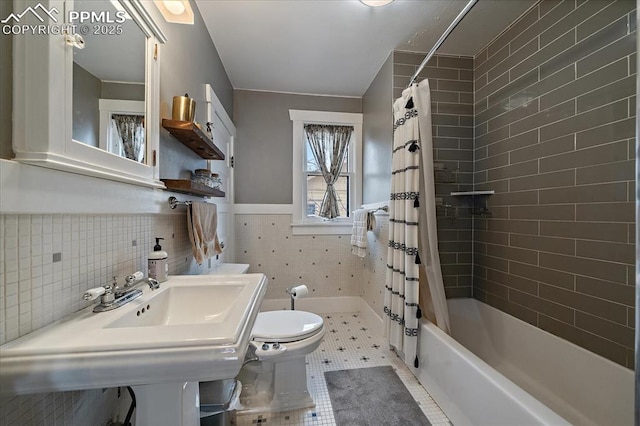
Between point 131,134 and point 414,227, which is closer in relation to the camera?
point 131,134

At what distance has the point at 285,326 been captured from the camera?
1.53 metres

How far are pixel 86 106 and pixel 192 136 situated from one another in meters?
0.61

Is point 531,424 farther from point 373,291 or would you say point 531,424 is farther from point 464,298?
point 373,291

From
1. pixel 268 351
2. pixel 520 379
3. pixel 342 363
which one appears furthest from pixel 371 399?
pixel 520 379

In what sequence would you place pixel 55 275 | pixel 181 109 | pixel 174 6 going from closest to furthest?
pixel 55 275 < pixel 174 6 < pixel 181 109

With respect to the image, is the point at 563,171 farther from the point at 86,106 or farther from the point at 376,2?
the point at 86,106

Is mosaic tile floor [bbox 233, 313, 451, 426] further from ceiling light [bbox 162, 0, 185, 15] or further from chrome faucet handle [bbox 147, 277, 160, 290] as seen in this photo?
ceiling light [bbox 162, 0, 185, 15]

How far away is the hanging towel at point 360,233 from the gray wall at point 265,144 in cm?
79

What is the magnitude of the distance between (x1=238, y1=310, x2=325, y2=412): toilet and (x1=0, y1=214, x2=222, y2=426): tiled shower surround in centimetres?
65

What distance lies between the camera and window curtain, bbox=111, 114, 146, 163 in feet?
2.88

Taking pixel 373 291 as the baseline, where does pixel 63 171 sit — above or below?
above

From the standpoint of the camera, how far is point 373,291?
244 centimetres

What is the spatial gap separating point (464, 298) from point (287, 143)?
7.34 feet

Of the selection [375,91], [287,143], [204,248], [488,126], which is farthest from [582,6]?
[204,248]
